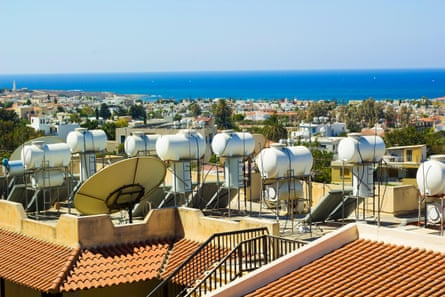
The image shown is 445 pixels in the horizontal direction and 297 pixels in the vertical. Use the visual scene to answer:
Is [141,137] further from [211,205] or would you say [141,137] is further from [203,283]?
[203,283]

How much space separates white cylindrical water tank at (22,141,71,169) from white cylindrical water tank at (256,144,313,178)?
635 cm

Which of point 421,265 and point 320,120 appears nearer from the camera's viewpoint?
point 421,265

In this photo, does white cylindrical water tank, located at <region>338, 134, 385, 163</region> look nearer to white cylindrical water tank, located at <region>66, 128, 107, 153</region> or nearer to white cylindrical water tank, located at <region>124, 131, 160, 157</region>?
white cylindrical water tank, located at <region>124, 131, 160, 157</region>

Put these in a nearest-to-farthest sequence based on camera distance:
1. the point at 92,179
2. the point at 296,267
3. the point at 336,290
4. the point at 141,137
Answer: the point at 336,290 → the point at 296,267 → the point at 92,179 → the point at 141,137

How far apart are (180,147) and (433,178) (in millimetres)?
7852

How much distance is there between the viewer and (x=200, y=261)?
63.4ft

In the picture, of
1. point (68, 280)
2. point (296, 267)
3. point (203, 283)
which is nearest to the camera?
point (296, 267)

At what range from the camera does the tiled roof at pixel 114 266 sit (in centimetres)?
2053

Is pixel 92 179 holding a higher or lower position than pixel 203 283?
higher

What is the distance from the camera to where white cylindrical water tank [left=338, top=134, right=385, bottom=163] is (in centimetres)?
2417

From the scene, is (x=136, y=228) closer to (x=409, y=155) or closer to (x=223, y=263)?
(x=223, y=263)

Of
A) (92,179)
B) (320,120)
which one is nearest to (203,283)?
(92,179)

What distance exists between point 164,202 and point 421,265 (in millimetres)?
12336

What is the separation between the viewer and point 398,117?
159m
